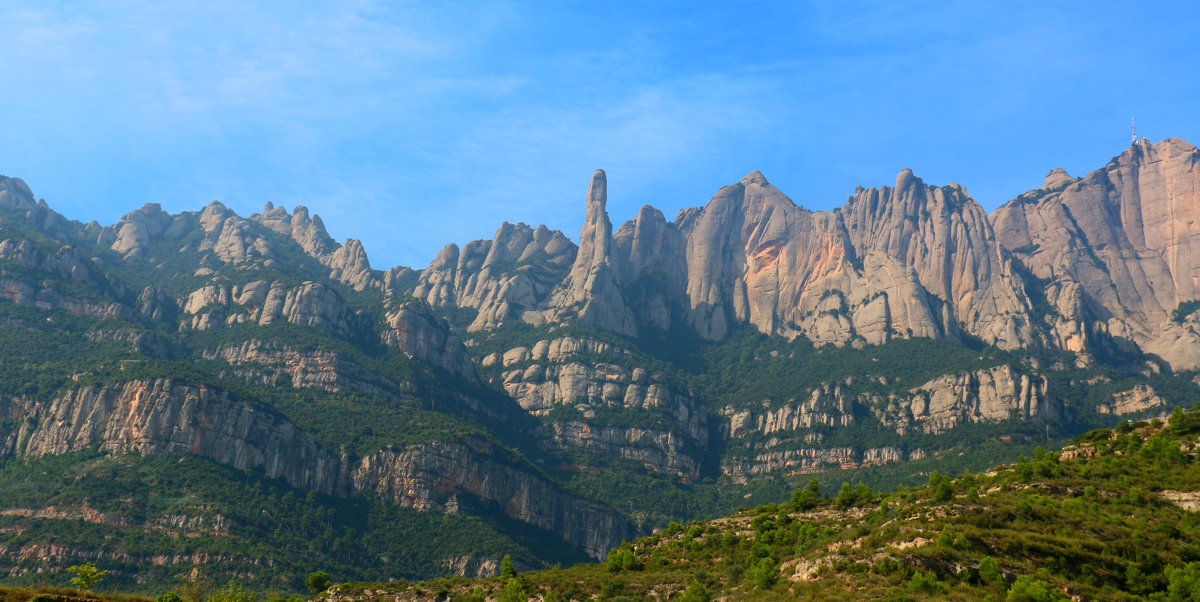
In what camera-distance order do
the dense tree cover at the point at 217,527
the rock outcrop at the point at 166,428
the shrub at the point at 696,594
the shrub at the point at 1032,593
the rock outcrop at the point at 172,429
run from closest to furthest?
the shrub at the point at 1032,593 → the shrub at the point at 696,594 → the dense tree cover at the point at 217,527 → the rock outcrop at the point at 166,428 → the rock outcrop at the point at 172,429

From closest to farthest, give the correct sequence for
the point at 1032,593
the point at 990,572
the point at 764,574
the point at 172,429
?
the point at 1032,593
the point at 990,572
the point at 764,574
the point at 172,429

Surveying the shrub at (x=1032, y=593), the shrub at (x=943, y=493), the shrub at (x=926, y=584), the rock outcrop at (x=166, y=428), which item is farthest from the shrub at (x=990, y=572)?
the rock outcrop at (x=166, y=428)

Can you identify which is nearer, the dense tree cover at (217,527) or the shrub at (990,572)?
the shrub at (990,572)

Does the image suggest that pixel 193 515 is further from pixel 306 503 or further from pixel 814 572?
pixel 814 572

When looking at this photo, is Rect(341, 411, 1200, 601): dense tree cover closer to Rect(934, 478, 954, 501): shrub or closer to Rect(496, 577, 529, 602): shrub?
Rect(934, 478, 954, 501): shrub

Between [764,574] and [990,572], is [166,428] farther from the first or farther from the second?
[990,572]

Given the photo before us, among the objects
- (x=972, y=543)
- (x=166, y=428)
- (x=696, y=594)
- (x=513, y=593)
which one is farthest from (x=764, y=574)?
(x=166, y=428)

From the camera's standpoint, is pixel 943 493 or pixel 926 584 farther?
pixel 943 493

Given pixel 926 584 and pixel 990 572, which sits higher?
pixel 990 572

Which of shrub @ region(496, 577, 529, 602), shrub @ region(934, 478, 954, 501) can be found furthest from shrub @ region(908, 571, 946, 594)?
shrub @ region(496, 577, 529, 602)

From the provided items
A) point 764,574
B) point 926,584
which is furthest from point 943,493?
point 926,584

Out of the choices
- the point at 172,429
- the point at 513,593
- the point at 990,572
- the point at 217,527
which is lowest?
the point at 513,593

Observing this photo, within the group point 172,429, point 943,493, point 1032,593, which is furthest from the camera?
point 172,429

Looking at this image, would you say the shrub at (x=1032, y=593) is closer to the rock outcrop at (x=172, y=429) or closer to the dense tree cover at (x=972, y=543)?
the dense tree cover at (x=972, y=543)
